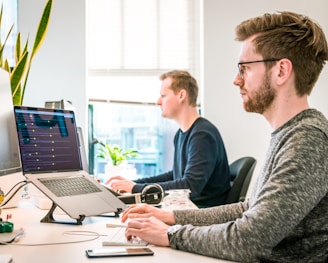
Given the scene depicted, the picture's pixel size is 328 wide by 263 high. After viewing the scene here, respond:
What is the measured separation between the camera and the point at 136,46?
147 inches

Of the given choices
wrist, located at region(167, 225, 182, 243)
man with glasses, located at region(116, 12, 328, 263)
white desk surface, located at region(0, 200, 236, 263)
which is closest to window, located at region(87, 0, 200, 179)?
white desk surface, located at region(0, 200, 236, 263)

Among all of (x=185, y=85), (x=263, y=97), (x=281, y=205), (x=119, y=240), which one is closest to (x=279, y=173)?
(x=281, y=205)

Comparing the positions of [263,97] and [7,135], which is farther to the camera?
[7,135]

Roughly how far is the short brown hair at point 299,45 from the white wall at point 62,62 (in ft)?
8.16

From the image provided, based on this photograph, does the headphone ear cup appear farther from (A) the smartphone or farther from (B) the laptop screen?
(A) the smartphone

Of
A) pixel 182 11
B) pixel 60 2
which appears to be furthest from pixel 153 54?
pixel 60 2

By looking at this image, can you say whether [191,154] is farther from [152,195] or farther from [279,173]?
[279,173]

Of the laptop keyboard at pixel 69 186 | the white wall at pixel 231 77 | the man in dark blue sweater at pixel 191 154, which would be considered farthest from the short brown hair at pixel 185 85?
the laptop keyboard at pixel 69 186

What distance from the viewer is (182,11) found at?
147 inches

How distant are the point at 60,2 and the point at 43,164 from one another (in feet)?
7.57

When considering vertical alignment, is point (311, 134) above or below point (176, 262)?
above

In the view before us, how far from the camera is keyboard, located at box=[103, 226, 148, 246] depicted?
50.4 inches

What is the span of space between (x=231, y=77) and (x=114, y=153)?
3.66 feet

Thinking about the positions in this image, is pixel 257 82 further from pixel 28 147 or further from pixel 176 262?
pixel 28 147
